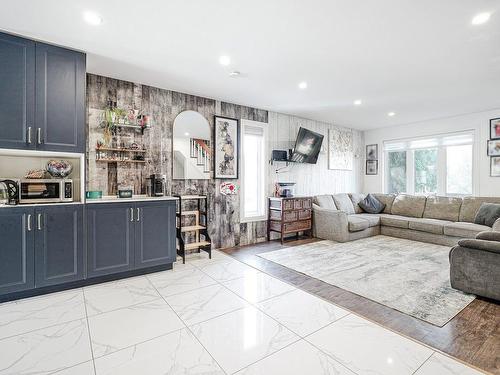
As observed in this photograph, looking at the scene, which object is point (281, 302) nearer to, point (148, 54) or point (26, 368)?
point (26, 368)

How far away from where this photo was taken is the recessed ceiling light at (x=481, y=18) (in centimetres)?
220

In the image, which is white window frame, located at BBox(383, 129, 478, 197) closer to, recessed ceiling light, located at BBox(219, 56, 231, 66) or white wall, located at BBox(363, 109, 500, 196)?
white wall, located at BBox(363, 109, 500, 196)

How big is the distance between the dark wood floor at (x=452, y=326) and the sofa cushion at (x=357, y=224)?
228cm

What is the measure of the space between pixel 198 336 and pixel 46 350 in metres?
1.09

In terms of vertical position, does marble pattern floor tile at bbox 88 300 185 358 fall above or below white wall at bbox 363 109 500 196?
below

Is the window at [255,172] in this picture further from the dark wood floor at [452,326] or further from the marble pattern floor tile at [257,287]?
the dark wood floor at [452,326]

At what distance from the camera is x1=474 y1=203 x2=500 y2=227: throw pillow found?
4.54 metres

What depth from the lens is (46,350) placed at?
1.88m

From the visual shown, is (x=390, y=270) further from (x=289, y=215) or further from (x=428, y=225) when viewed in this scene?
(x=428, y=225)

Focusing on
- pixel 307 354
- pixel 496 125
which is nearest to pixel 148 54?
pixel 307 354

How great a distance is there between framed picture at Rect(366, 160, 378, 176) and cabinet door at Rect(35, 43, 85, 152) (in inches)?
273

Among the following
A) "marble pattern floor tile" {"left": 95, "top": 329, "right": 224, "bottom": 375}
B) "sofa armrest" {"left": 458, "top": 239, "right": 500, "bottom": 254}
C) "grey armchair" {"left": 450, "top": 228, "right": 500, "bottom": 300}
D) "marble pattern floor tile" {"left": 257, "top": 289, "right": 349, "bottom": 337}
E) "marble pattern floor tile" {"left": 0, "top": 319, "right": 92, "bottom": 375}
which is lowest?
"marble pattern floor tile" {"left": 0, "top": 319, "right": 92, "bottom": 375}

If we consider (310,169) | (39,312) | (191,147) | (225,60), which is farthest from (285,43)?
(310,169)

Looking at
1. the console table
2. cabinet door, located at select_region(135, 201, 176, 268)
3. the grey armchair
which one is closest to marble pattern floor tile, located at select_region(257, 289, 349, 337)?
the grey armchair
